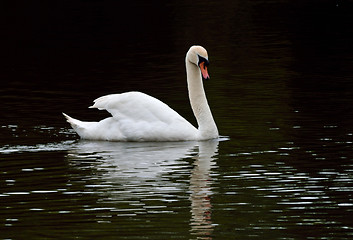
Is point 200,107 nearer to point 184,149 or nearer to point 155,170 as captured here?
point 184,149

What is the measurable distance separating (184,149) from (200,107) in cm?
135

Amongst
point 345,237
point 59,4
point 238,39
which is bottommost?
point 345,237

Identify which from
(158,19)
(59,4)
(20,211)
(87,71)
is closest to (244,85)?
(87,71)

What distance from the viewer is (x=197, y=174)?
1283 cm

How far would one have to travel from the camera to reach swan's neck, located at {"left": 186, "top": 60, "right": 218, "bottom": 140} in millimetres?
15555

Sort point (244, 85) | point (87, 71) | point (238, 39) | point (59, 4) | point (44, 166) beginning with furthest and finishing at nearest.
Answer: point (59, 4) < point (238, 39) < point (87, 71) < point (244, 85) < point (44, 166)

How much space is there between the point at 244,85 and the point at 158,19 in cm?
2289

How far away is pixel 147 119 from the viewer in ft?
50.7

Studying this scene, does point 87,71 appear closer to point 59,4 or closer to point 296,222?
point 296,222

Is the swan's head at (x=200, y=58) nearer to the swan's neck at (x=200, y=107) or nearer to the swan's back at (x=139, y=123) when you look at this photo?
the swan's neck at (x=200, y=107)

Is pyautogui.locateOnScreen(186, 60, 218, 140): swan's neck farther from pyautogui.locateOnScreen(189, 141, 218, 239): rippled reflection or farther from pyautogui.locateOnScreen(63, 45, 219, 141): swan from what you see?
pyautogui.locateOnScreen(189, 141, 218, 239): rippled reflection

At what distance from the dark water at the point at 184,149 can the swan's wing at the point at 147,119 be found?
1.18ft

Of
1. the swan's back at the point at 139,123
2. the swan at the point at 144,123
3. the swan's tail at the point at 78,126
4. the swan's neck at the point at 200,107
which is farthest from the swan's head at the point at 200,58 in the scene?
the swan's tail at the point at 78,126

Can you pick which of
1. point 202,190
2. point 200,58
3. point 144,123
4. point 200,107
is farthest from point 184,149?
point 202,190
